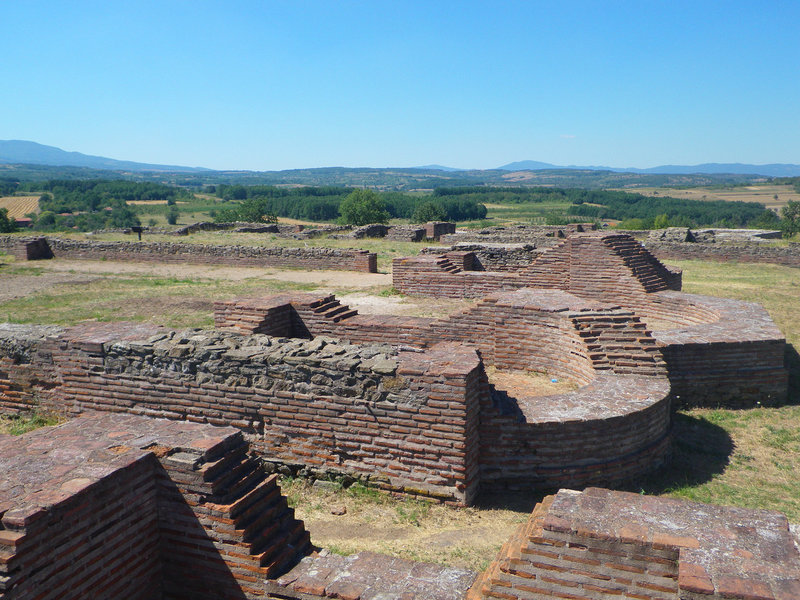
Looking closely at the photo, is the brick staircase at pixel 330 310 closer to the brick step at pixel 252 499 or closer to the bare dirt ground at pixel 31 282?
the brick step at pixel 252 499

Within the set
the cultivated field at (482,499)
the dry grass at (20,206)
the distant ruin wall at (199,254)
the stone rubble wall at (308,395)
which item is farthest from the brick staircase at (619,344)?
the dry grass at (20,206)

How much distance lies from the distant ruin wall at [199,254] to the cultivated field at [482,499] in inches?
151

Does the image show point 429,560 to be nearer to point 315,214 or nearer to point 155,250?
point 155,250

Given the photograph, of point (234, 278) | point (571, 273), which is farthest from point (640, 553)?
point (234, 278)

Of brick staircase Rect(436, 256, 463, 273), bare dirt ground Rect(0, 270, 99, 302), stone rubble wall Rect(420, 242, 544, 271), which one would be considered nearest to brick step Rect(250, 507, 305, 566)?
brick staircase Rect(436, 256, 463, 273)

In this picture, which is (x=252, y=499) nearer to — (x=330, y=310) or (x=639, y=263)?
(x=330, y=310)

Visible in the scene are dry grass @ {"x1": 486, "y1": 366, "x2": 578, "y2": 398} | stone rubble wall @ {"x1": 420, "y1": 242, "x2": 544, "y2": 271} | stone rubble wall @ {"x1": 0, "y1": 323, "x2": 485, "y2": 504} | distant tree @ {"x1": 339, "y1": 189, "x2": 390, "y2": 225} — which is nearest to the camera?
stone rubble wall @ {"x1": 0, "y1": 323, "x2": 485, "y2": 504}

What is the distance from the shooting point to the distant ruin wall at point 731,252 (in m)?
21.6

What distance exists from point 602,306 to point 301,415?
4.43 meters

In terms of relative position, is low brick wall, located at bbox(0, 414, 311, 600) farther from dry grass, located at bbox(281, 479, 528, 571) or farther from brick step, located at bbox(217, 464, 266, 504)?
dry grass, located at bbox(281, 479, 528, 571)

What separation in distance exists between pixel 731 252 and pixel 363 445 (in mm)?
21210

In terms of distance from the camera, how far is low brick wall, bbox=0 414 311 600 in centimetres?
348

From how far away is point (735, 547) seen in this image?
315 centimetres

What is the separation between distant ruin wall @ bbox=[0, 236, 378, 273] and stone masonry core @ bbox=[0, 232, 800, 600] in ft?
33.5
